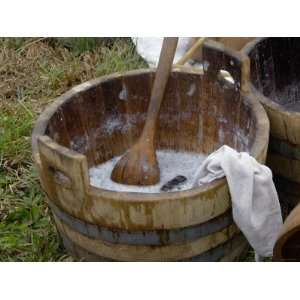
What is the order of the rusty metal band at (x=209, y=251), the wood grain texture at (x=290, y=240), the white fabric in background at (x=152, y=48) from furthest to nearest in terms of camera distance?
the white fabric in background at (x=152, y=48) < the rusty metal band at (x=209, y=251) < the wood grain texture at (x=290, y=240)

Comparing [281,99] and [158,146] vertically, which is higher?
[281,99]

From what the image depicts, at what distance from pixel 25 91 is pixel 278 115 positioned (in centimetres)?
161

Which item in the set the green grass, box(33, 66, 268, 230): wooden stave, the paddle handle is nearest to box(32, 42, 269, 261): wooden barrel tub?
box(33, 66, 268, 230): wooden stave

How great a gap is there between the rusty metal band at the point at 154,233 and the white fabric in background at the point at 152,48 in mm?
1612

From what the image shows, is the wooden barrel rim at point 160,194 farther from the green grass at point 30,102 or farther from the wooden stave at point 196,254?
the green grass at point 30,102

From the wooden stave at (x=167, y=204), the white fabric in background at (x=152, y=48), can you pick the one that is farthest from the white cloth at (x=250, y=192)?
the white fabric in background at (x=152, y=48)

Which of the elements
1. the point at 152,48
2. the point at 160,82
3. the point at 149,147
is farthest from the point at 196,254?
the point at 152,48

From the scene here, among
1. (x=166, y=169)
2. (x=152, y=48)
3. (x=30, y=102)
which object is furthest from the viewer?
(x=152, y=48)

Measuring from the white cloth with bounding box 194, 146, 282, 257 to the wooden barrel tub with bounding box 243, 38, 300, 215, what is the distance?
287mm

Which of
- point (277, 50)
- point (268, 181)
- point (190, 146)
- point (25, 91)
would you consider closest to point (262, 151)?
point (268, 181)

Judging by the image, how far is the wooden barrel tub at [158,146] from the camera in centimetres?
177

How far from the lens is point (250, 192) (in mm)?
1868

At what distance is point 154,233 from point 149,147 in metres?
0.54

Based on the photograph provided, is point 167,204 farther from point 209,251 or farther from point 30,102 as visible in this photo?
point 30,102
